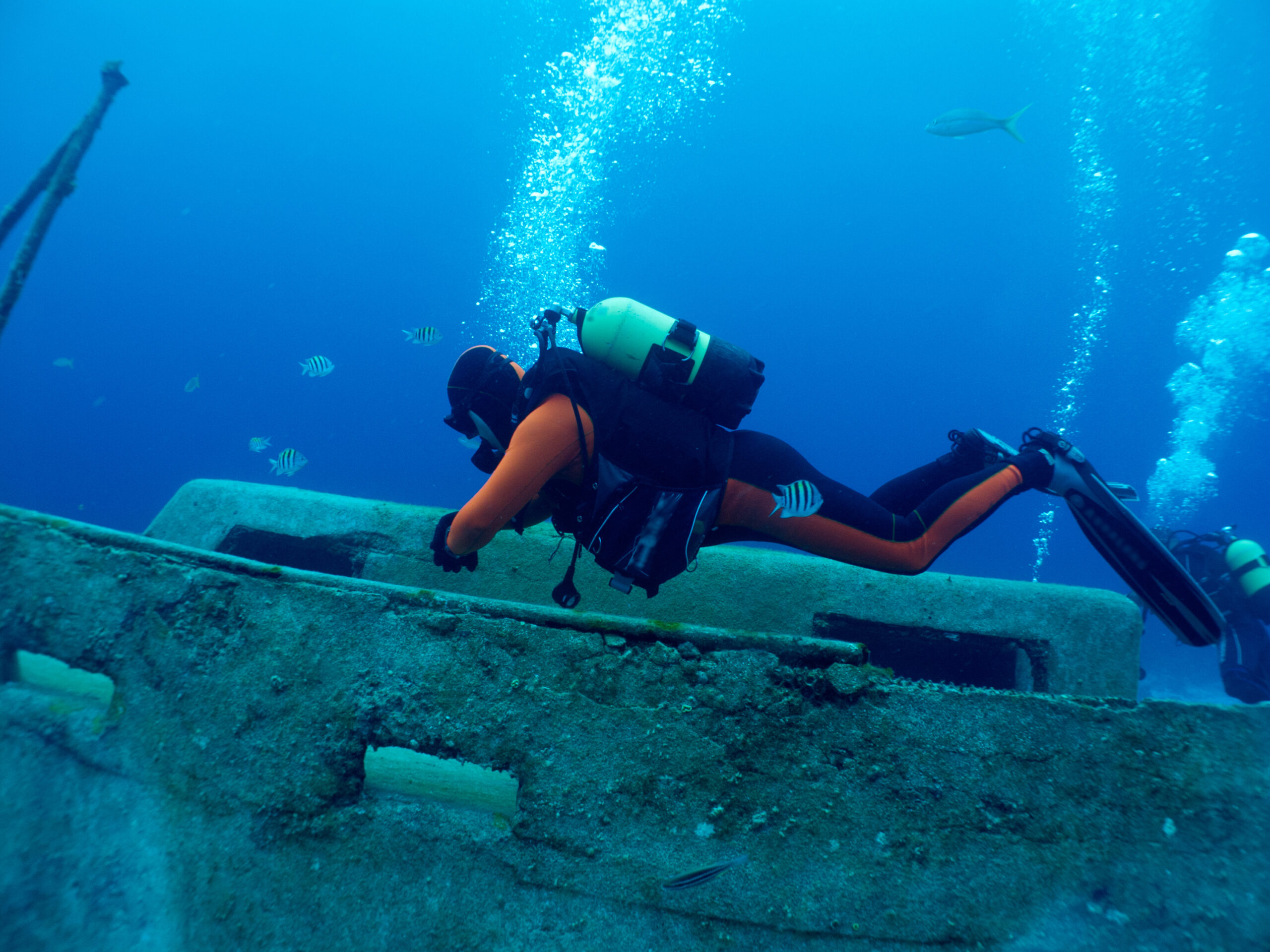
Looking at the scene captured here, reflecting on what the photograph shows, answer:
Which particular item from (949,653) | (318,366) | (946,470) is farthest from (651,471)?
(318,366)

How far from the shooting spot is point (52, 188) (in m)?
4.71

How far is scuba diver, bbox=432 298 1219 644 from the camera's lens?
2299 mm

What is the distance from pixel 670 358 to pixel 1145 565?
243 cm

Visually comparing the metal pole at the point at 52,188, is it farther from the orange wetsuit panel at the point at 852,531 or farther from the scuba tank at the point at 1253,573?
the scuba tank at the point at 1253,573

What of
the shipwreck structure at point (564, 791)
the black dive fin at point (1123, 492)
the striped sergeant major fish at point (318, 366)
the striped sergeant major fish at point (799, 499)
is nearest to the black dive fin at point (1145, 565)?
the black dive fin at point (1123, 492)

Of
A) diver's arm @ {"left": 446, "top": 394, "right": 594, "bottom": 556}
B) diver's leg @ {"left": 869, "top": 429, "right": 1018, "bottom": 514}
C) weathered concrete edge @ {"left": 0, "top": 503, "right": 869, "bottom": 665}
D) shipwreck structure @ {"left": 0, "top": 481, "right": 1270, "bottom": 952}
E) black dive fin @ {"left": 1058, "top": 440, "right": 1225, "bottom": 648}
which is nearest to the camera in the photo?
shipwreck structure @ {"left": 0, "top": 481, "right": 1270, "bottom": 952}

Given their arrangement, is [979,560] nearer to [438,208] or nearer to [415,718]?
[415,718]

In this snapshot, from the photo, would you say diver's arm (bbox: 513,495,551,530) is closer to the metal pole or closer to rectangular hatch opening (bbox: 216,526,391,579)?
rectangular hatch opening (bbox: 216,526,391,579)

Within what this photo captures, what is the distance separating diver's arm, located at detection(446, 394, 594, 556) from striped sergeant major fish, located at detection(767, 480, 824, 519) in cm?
92

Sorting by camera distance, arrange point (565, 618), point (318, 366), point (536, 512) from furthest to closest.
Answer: point (318, 366)
point (536, 512)
point (565, 618)

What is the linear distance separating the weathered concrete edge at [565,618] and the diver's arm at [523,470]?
51 cm

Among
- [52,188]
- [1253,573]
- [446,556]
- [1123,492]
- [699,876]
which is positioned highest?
[52,188]

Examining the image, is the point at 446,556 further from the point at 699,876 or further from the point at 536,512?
the point at 699,876

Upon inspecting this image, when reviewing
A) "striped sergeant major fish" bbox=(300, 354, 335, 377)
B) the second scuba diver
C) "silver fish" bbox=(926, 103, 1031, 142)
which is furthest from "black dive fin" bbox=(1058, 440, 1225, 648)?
"striped sergeant major fish" bbox=(300, 354, 335, 377)
